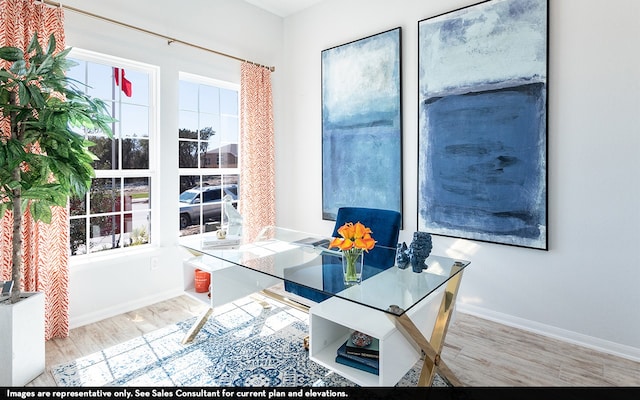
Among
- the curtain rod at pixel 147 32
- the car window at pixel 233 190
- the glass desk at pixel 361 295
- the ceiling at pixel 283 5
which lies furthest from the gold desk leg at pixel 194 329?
the ceiling at pixel 283 5

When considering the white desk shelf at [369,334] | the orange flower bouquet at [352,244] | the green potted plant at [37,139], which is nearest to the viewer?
the white desk shelf at [369,334]

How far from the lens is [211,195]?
3.96 m

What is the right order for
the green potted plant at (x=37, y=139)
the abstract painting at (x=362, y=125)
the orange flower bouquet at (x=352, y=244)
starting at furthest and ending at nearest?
the abstract painting at (x=362, y=125) → the green potted plant at (x=37, y=139) → the orange flower bouquet at (x=352, y=244)

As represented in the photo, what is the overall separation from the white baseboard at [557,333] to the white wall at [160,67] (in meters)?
2.83

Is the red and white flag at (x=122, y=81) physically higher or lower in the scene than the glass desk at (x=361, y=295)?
higher

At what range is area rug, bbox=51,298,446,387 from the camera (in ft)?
7.06

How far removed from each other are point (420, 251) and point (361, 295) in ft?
1.66

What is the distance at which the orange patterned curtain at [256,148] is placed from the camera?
13.2 ft

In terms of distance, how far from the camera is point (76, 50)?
2.90 meters

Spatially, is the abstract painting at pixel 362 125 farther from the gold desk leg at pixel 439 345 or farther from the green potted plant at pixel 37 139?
the green potted plant at pixel 37 139

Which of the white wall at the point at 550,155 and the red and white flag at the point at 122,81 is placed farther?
the red and white flag at the point at 122,81

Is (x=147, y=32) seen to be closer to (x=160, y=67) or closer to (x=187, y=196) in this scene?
(x=160, y=67)

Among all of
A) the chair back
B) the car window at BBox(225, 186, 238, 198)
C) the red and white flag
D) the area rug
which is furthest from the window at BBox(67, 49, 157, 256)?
the chair back

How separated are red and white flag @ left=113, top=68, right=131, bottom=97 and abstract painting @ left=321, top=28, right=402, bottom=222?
6.48 ft
